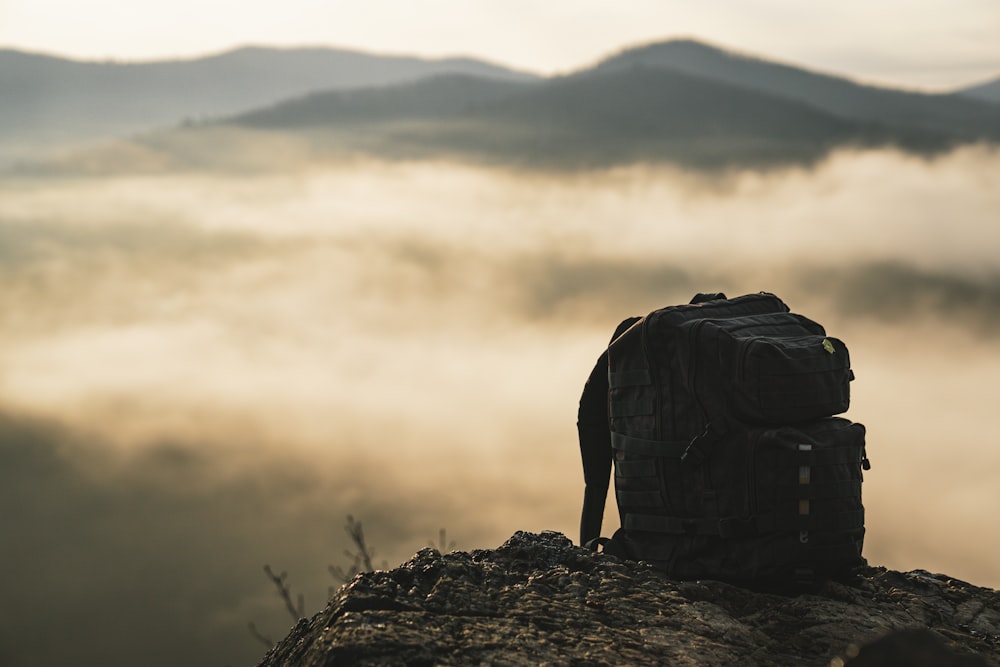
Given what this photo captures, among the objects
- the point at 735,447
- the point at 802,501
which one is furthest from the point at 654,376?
the point at 802,501

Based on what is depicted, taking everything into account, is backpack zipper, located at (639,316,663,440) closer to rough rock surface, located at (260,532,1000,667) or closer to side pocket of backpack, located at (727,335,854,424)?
side pocket of backpack, located at (727,335,854,424)

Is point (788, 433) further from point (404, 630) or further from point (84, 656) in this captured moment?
point (84, 656)

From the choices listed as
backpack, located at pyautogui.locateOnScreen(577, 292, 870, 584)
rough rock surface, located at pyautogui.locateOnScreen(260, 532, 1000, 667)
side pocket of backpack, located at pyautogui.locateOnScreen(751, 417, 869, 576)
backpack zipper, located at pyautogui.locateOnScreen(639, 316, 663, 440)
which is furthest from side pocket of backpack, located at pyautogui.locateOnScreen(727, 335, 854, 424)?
rough rock surface, located at pyautogui.locateOnScreen(260, 532, 1000, 667)

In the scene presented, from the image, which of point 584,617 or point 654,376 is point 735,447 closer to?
point 654,376

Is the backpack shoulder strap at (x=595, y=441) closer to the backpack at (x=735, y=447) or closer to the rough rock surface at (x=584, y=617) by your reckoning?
the backpack at (x=735, y=447)

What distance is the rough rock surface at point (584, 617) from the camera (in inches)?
140

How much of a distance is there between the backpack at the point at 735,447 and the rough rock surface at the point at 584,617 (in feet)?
0.67

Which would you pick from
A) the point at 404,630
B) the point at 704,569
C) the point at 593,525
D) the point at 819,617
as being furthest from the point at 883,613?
the point at 404,630

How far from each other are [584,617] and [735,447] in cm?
126

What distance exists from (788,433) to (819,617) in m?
0.88

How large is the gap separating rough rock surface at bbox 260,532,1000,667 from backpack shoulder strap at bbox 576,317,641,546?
0.71m

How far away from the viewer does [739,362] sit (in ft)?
15.2

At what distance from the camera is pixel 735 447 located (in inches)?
185

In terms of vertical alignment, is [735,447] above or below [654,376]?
below
